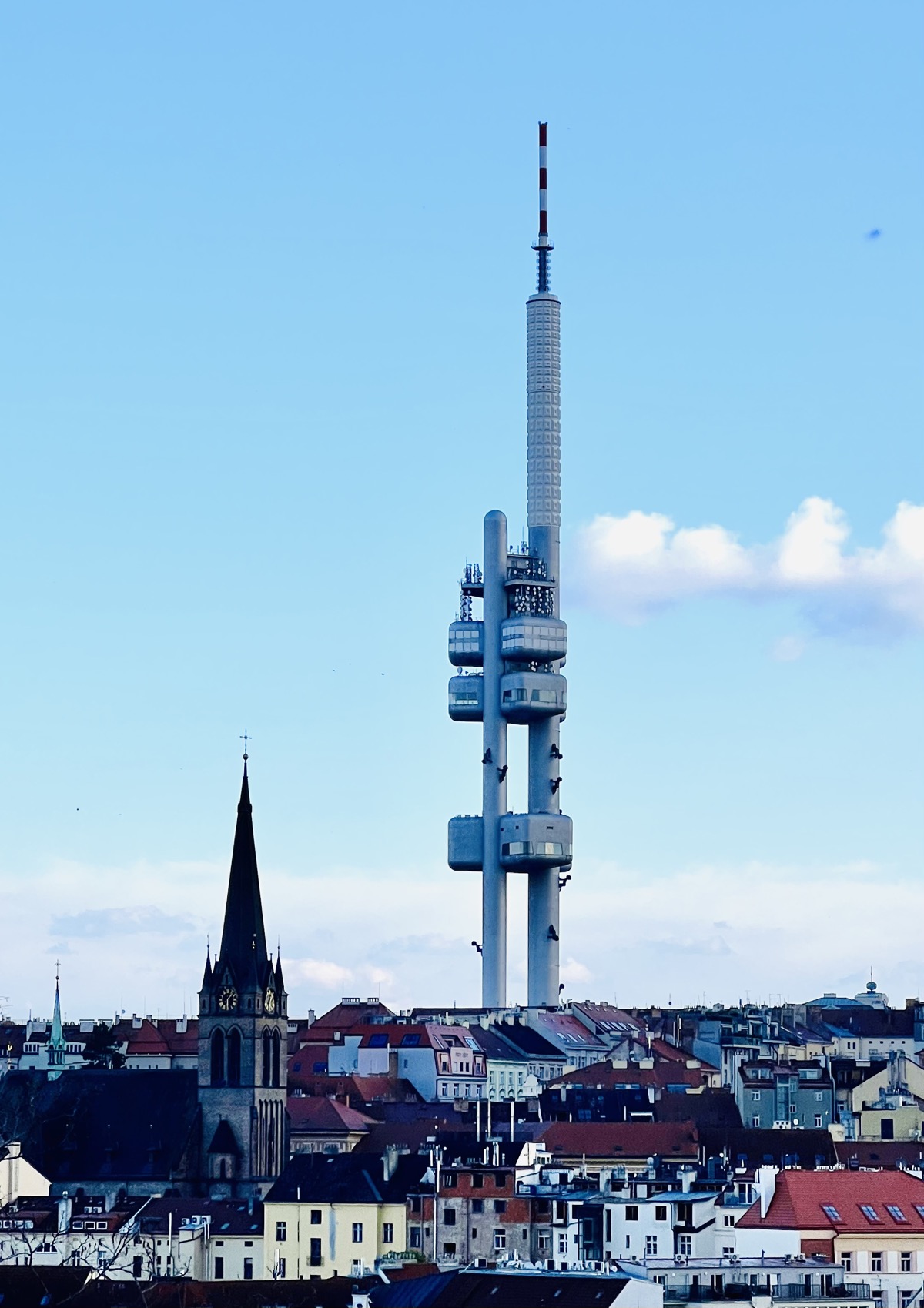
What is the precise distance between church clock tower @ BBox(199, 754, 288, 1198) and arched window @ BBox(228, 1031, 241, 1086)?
31 mm

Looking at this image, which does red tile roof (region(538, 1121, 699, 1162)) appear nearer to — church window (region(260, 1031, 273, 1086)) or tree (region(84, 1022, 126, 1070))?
church window (region(260, 1031, 273, 1086))

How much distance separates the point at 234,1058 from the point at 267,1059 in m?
1.33

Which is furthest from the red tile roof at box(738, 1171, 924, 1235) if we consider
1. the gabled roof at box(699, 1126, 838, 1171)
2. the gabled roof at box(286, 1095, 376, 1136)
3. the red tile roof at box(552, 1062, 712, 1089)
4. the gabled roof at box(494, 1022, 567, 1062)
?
the gabled roof at box(494, 1022, 567, 1062)

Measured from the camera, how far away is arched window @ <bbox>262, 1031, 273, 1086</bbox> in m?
143

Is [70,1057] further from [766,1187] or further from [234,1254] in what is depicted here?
[766,1187]

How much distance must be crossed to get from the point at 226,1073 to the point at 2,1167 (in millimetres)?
17878

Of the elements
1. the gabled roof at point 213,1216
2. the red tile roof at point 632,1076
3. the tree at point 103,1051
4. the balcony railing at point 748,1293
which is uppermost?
the tree at point 103,1051

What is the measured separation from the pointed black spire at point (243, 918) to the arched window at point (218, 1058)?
2.51 m

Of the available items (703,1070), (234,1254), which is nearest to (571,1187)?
(234,1254)

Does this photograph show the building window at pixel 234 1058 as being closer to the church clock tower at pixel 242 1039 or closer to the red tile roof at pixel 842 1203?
the church clock tower at pixel 242 1039

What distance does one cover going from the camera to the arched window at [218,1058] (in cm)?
14300

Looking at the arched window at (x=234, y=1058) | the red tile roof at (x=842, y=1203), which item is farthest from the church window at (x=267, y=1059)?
the red tile roof at (x=842, y=1203)

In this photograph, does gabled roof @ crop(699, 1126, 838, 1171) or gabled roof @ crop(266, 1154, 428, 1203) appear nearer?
gabled roof @ crop(266, 1154, 428, 1203)

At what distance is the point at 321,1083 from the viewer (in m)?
161
